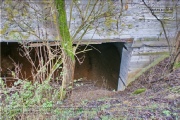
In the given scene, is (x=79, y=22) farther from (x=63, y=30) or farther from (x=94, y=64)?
(x=94, y=64)

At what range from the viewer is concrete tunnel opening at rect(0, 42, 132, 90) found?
25.2 ft

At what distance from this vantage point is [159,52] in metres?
6.36

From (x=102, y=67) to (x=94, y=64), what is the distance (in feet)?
1.25

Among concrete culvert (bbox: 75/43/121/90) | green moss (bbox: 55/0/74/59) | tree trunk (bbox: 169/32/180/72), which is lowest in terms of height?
concrete culvert (bbox: 75/43/121/90)

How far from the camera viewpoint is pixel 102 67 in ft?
28.1

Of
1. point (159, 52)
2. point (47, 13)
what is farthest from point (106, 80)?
point (47, 13)

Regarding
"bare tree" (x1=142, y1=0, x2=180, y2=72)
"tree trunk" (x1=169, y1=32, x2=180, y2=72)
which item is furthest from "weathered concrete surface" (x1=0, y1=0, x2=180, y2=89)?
"tree trunk" (x1=169, y1=32, x2=180, y2=72)

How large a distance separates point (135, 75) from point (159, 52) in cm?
95

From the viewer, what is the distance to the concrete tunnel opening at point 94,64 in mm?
7691

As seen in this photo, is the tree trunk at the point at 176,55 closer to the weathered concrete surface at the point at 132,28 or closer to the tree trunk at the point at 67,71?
the weathered concrete surface at the point at 132,28

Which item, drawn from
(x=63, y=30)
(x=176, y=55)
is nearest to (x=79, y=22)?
(x=63, y=30)

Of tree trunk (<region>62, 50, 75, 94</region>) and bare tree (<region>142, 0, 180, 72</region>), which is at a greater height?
bare tree (<region>142, 0, 180, 72</region>)

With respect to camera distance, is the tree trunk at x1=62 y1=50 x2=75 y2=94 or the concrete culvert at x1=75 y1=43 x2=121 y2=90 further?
the concrete culvert at x1=75 y1=43 x2=121 y2=90

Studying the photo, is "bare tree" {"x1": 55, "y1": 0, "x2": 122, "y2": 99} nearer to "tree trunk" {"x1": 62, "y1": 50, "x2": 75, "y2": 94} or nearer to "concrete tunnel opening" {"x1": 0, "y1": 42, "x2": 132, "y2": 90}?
"tree trunk" {"x1": 62, "y1": 50, "x2": 75, "y2": 94}
